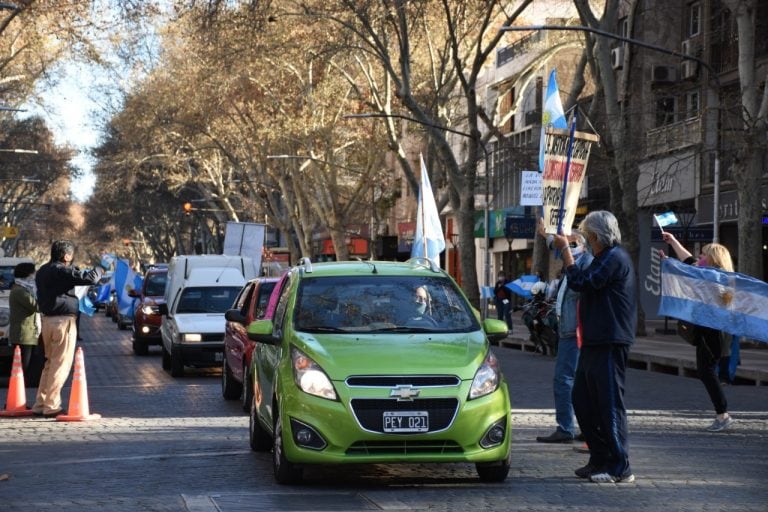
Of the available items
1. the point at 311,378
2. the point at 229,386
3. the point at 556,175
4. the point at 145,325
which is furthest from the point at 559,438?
the point at 145,325

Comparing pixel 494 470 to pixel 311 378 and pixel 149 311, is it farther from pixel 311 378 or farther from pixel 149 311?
pixel 149 311

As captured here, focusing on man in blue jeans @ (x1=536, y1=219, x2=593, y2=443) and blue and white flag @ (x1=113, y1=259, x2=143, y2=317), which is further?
blue and white flag @ (x1=113, y1=259, x2=143, y2=317)

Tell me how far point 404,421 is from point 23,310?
7.98 meters

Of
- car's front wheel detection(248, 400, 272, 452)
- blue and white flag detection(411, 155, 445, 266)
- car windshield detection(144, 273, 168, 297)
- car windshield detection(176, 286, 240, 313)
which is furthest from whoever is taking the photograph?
car windshield detection(144, 273, 168, 297)

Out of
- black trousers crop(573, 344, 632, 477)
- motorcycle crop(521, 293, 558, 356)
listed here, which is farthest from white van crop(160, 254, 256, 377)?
black trousers crop(573, 344, 632, 477)

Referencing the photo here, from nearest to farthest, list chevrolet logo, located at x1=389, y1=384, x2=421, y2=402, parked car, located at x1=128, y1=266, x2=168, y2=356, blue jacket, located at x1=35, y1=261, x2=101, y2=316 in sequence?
chevrolet logo, located at x1=389, y1=384, x2=421, y2=402 < blue jacket, located at x1=35, y1=261, x2=101, y2=316 < parked car, located at x1=128, y1=266, x2=168, y2=356

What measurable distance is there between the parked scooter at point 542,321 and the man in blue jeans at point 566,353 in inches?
635

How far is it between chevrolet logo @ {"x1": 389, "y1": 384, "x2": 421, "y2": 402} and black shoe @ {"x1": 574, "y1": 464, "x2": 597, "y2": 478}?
146 centimetres

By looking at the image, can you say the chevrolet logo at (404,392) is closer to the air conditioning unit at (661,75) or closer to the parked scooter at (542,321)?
the parked scooter at (542,321)

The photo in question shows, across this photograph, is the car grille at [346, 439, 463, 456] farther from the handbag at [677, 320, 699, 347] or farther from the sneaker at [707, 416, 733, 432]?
the handbag at [677, 320, 699, 347]

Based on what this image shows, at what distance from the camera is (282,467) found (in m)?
10.2

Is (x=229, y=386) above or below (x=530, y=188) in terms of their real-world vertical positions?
below

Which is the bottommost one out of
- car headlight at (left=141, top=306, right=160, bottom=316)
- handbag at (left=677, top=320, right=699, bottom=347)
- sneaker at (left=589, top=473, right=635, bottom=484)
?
sneaker at (left=589, top=473, right=635, bottom=484)

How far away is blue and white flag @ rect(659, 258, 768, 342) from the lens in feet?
47.9
